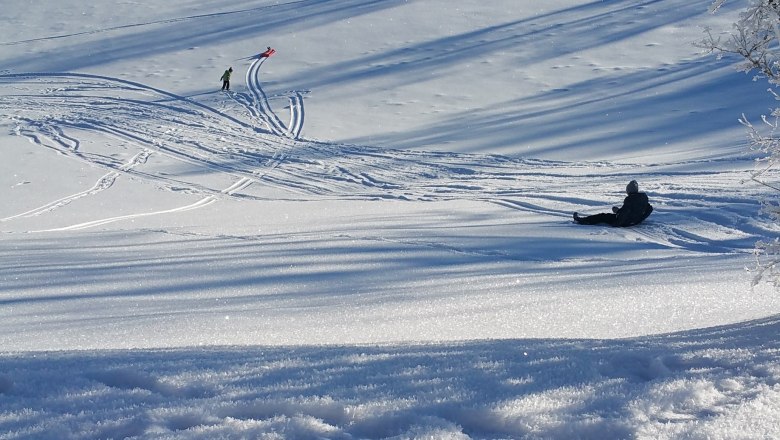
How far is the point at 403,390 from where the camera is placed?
338 cm

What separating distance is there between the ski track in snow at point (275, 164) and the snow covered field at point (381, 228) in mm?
102

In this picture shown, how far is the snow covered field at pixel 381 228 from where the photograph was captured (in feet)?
10.8

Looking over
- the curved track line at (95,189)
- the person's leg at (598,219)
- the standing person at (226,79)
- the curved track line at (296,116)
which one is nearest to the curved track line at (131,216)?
the curved track line at (95,189)

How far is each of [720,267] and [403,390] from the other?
227 inches

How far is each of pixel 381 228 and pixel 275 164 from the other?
8.87 metres

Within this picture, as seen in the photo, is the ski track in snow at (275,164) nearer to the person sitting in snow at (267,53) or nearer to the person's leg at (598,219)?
the person's leg at (598,219)

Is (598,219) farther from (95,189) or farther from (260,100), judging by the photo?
(260,100)

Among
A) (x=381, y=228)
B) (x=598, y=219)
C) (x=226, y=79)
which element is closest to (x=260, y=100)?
(x=226, y=79)

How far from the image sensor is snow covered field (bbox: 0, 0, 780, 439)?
3.30 metres

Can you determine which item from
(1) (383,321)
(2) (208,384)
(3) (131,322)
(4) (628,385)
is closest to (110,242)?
(3) (131,322)

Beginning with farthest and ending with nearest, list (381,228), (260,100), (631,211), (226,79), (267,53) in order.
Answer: (267,53), (226,79), (260,100), (381,228), (631,211)

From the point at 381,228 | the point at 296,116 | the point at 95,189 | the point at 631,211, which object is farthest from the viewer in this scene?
the point at 296,116

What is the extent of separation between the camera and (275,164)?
63.1 ft

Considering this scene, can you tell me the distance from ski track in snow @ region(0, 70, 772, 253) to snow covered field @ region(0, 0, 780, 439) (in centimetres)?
10
